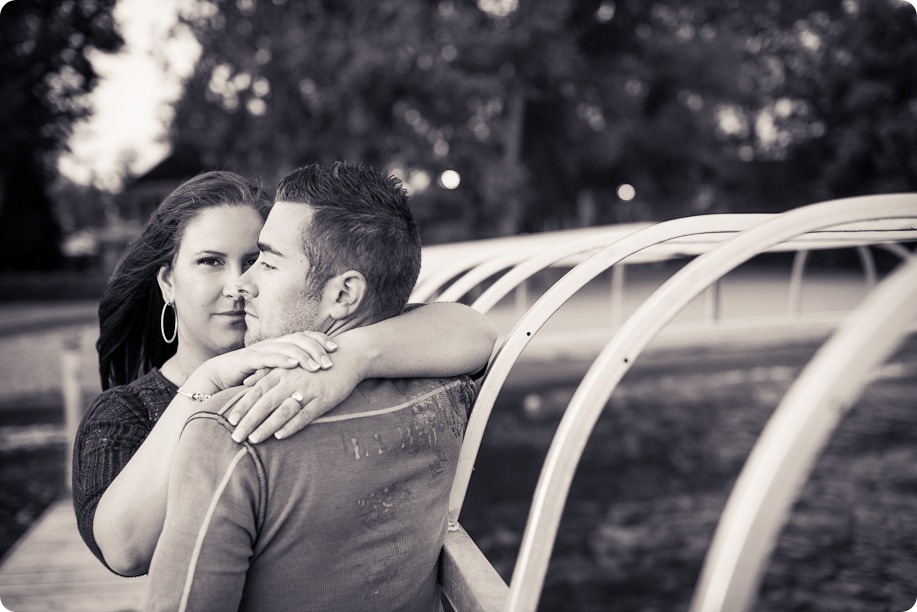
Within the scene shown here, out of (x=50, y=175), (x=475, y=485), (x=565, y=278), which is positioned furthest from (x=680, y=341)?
(x=50, y=175)

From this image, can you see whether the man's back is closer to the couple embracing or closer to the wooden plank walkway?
the couple embracing

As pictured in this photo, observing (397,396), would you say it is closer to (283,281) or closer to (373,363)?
(373,363)

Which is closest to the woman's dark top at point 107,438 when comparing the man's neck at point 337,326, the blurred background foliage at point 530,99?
the man's neck at point 337,326

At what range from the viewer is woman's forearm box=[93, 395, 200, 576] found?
1.43m

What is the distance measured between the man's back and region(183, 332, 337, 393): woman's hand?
0.36 feet

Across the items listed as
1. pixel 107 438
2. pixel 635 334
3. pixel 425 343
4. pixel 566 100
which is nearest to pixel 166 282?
pixel 107 438

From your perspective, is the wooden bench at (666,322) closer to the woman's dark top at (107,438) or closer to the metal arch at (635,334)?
the metal arch at (635,334)

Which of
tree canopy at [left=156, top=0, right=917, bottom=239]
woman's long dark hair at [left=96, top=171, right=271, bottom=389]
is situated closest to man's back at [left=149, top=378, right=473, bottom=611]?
woman's long dark hair at [left=96, top=171, right=271, bottom=389]

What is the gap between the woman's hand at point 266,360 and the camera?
1.37 metres

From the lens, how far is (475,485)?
8.27m

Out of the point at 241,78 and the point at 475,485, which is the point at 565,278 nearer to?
the point at 475,485

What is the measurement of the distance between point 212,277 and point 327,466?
0.93 metres

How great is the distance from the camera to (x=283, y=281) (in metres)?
1.50

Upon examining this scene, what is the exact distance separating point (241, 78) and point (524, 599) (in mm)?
16265
